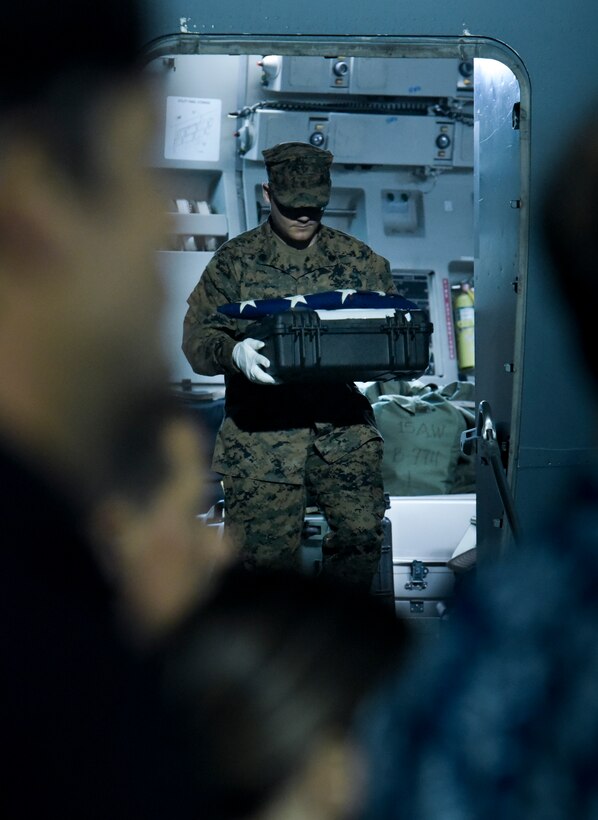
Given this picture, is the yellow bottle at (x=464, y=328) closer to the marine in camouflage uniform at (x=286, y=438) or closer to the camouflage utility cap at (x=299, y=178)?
the marine in camouflage uniform at (x=286, y=438)

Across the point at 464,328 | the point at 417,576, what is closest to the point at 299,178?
the point at 417,576

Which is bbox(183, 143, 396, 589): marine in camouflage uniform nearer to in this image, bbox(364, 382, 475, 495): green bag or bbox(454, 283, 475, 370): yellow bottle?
bbox(364, 382, 475, 495): green bag

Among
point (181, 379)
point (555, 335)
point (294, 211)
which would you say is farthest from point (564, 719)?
point (181, 379)

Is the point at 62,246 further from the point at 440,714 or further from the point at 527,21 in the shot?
the point at 440,714

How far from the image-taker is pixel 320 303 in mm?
2984

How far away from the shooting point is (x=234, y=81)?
246 inches

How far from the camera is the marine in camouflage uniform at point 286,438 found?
3.21 meters

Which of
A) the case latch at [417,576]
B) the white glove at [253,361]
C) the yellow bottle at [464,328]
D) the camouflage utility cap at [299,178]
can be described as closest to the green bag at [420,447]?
the yellow bottle at [464,328]

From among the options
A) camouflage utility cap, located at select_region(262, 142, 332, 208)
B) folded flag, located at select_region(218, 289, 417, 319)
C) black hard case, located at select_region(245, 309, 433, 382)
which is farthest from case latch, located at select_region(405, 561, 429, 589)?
camouflage utility cap, located at select_region(262, 142, 332, 208)

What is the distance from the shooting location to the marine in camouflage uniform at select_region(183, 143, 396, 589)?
321 centimetres

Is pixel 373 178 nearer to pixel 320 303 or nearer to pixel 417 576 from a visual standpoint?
pixel 417 576

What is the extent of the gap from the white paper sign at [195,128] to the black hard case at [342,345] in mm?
3584

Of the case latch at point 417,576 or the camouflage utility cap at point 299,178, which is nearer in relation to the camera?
the camouflage utility cap at point 299,178

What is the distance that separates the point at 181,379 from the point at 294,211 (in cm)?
284
